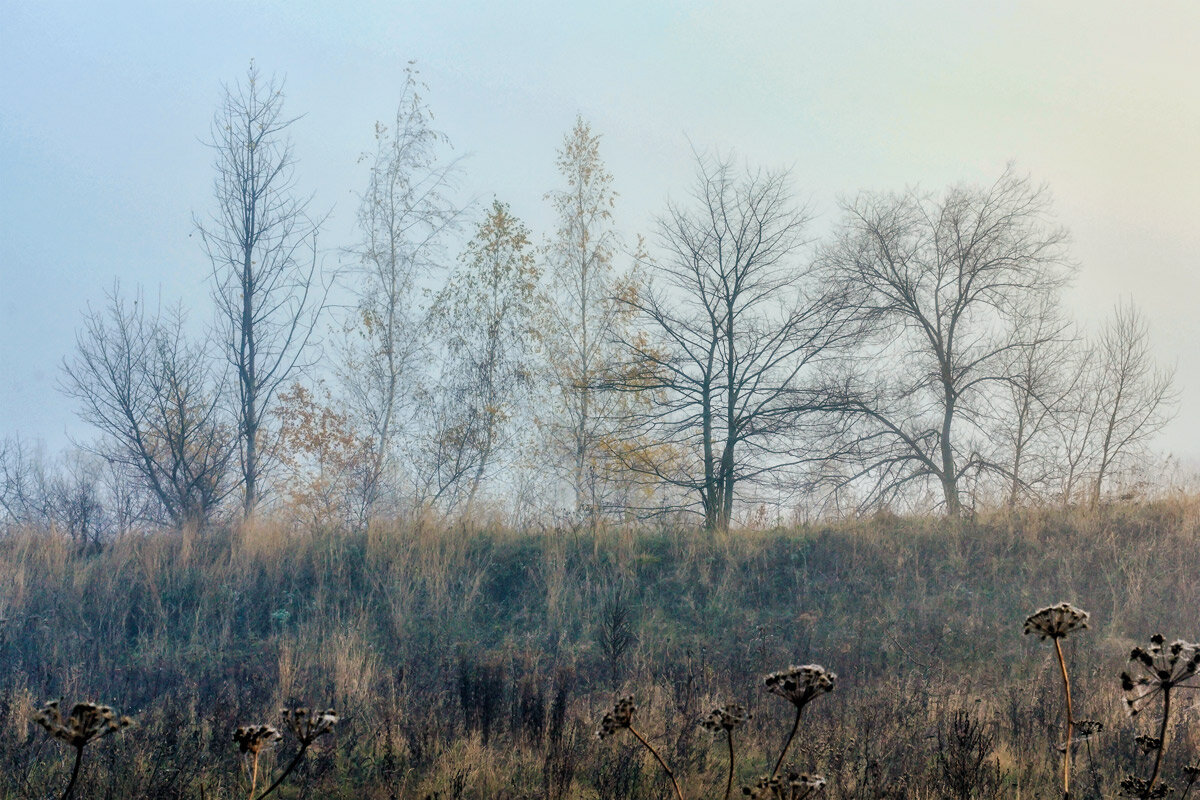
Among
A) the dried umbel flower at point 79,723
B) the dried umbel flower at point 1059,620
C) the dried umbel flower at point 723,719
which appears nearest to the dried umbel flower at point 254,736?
the dried umbel flower at point 79,723

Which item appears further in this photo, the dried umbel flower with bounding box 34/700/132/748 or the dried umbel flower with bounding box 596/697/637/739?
the dried umbel flower with bounding box 596/697/637/739

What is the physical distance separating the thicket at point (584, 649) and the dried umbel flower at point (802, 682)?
2.73 meters

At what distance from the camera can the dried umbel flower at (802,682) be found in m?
2.54

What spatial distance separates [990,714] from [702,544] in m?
6.41

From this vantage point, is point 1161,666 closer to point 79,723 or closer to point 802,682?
point 802,682

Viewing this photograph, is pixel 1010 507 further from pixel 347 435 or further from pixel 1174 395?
pixel 347 435

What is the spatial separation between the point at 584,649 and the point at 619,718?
25.3 feet

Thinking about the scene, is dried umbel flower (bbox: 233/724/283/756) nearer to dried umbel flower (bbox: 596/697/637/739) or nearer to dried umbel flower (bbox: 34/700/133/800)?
dried umbel flower (bbox: 34/700/133/800)

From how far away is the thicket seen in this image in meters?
5.88

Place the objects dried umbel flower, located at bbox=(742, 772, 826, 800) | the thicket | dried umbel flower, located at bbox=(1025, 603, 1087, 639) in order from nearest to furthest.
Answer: dried umbel flower, located at bbox=(1025, 603, 1087, 639) < dried umbel flower, located at bbox=(742, 772, 826, 800) < the thicket

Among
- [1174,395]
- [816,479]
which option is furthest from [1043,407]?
[816,479]

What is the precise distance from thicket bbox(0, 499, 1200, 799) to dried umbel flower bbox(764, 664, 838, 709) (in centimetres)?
273

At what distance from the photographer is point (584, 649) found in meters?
10.5

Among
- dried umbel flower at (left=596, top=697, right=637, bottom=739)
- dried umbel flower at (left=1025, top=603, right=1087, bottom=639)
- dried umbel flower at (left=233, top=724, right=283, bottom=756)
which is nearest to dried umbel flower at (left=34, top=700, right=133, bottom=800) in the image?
dried umbel flower at (left=233, top=724, right=283, bottom=756)
